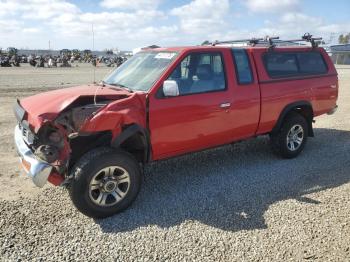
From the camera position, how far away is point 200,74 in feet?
16.4

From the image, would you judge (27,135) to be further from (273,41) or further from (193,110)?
(273,41)

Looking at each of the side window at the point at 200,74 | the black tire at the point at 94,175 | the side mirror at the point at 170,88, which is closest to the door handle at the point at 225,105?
the side window at the point at 200,74

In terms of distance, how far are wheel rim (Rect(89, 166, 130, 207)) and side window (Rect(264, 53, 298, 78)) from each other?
9.99 feet

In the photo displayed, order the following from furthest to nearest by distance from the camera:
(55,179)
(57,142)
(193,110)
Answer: (193,110) → (57,142) → (55,179)

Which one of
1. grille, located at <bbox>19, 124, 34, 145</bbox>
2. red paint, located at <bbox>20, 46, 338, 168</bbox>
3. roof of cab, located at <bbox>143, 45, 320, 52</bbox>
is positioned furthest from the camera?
roof of cab, located at <bbox>143, 45, 320, 52</bbox>

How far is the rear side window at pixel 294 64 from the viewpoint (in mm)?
5910

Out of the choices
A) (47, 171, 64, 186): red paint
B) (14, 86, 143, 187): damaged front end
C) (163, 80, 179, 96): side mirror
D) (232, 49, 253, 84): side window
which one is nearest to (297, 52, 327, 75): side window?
(232, 49, 253, 84): side window

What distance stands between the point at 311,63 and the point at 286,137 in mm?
1540

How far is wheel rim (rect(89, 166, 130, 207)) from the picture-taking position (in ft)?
13.4

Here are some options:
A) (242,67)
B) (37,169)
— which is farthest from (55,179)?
(242,67)

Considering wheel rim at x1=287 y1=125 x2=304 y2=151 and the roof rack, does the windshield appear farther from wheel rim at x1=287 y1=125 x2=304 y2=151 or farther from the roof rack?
wheel rim at x1=287 y1=125 x2=304 y2=151

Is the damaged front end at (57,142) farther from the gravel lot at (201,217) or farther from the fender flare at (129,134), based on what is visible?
the gravel lot at (201,217)

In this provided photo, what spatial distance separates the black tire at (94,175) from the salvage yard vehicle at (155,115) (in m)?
0.01

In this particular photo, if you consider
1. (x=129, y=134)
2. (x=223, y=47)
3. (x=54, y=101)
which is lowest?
(x=129, y=134)
